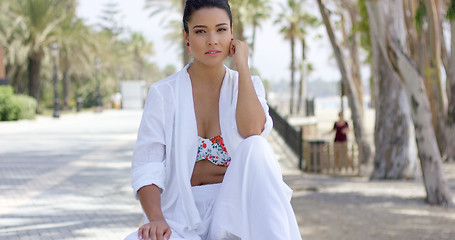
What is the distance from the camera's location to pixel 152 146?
2482 millimetres

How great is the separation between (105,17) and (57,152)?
287 feet

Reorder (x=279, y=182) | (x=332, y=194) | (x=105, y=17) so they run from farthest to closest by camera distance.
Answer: (x=105, y=17) → (x=332, y=194) → (x=279, y=182)

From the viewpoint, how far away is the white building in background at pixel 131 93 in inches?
2345

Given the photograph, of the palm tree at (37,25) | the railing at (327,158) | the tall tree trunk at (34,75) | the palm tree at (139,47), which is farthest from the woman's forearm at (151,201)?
the palm tree at (139,47)

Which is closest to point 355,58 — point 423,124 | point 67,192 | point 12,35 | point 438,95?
point 438,95

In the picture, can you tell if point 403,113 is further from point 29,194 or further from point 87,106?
point 87,106

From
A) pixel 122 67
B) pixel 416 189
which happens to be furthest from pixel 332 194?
pixel 122 67

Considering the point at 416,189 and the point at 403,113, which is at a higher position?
the point at 403,113

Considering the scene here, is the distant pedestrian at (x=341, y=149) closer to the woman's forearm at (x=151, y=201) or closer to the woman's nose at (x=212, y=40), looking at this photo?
the woman's nose at (x=212, y=40)

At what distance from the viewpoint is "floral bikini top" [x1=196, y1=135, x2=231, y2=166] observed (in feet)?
8.37

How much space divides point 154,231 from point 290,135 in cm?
1484

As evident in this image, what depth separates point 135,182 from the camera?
245cm

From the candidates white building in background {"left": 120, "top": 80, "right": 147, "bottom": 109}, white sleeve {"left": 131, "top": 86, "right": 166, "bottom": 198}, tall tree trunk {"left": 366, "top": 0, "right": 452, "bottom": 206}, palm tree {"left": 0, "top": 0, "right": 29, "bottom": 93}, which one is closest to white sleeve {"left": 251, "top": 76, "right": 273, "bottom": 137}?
white sleeve {"left": 131, "top": 86, "right": 166, "bottom": 198}

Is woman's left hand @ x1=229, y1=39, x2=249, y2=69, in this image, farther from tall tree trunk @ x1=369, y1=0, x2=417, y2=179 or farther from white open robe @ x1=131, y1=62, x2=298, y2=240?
tall tree trunk @ x1=369, y1=0, x2=417, y2=179
